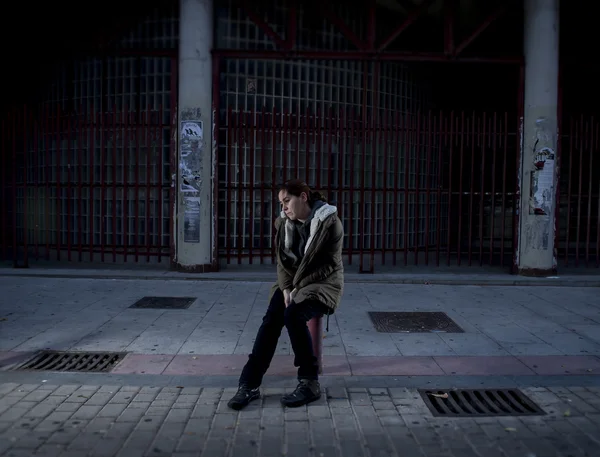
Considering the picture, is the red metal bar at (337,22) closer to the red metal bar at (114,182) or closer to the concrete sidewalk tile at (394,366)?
the red metal bar at (114,182)

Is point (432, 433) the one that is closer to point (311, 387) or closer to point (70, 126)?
point (311, 387)

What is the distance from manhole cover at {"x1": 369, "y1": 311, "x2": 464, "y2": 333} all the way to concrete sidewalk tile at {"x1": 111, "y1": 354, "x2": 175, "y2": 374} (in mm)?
2517

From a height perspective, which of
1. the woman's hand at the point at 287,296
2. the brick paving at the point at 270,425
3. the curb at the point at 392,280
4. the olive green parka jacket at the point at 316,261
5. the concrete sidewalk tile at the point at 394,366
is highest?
the olive green parka jacket at the point at 316,261

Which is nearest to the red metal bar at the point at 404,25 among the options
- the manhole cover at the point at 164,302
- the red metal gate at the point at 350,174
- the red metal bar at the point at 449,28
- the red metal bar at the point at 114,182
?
the red metal bar at the point at 449,28

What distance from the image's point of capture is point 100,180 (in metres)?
Result: 12.3

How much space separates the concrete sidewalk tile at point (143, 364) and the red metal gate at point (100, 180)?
5.67 meters

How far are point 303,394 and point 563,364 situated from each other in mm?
2548

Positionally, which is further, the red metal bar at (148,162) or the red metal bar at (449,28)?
the red metal bar at (449,28)

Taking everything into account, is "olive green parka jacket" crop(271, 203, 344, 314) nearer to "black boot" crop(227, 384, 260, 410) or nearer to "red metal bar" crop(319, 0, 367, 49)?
"black boot" crop(227, 384, 260, 410)

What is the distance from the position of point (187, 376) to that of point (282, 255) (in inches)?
53.3

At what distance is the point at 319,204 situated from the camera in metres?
4.68

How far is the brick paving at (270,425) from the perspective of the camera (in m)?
3.71

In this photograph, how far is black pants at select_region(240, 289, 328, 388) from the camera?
4.53 meters

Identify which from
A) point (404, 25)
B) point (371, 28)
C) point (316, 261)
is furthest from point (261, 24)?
point (316, 261)
